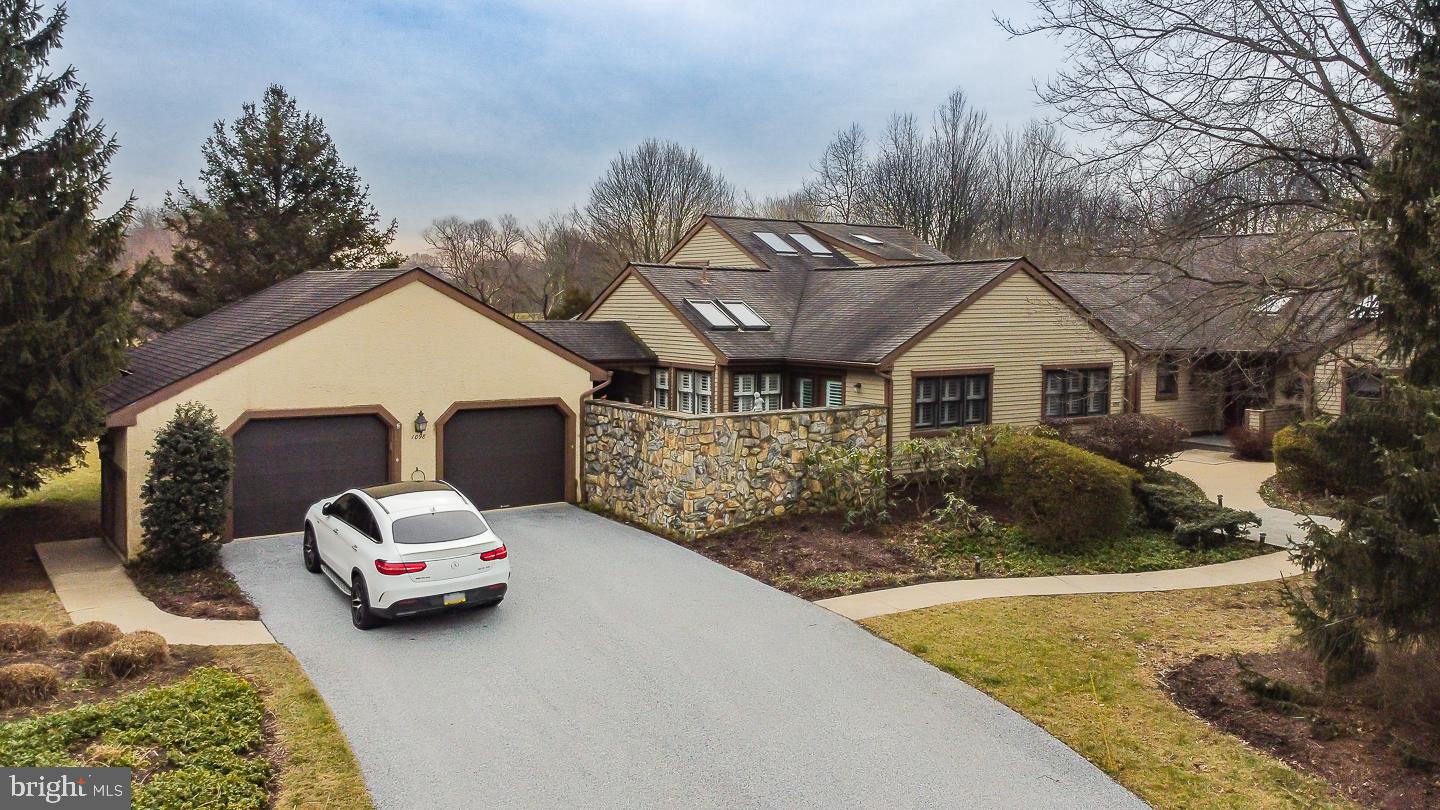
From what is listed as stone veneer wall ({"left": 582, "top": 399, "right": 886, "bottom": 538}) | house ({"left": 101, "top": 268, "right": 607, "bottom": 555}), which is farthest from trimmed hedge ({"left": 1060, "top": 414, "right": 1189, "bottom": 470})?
house ({"left": 101, "top": 268, "right": 607, "bottom": 555})

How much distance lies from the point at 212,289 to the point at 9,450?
67.5ft

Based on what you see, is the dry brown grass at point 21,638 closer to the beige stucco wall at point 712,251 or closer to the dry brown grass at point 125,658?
the dry brown grass at point 125,658

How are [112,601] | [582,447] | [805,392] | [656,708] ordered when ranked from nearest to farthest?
[656,708], [112,601], [582,447], [805,392]

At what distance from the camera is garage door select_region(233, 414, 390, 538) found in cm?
1627

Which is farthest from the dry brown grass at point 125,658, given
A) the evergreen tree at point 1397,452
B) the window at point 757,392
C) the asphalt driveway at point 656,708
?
the window at point 757,392

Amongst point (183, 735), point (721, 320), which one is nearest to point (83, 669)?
point (183, 735)

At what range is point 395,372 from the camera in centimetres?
1745

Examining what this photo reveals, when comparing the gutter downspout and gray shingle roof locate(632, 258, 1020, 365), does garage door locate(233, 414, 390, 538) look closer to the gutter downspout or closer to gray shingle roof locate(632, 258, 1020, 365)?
the gutter downspout

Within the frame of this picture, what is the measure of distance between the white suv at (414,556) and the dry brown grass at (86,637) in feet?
8.70

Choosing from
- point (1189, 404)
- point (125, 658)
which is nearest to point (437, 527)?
point (125, 658)

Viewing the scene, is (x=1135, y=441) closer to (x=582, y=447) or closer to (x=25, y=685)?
(x=582, y=447)

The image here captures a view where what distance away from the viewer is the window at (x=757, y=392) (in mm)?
22266

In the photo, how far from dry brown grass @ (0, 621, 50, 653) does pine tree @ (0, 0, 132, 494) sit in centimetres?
501

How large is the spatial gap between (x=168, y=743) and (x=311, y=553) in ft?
20.6
